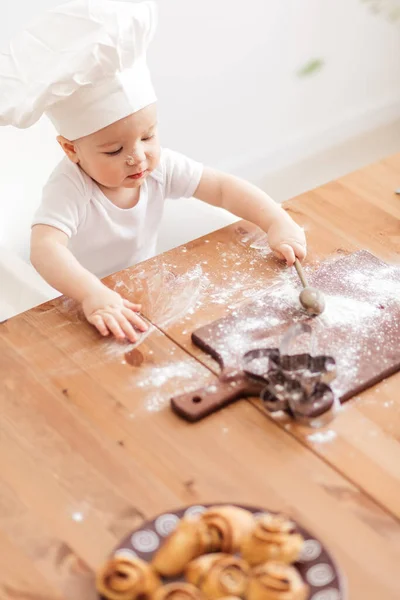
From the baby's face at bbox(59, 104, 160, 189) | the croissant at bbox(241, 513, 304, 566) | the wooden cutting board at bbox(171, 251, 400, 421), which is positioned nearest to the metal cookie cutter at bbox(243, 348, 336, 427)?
the wooden cutting board at bbox(171, 251, 400, 421)

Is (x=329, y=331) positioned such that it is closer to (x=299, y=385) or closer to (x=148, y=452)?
(x=299, y=385)

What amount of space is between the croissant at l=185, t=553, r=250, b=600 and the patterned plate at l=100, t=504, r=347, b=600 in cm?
8

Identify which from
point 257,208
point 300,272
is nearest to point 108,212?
point 257,208

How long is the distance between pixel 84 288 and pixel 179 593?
610 mm

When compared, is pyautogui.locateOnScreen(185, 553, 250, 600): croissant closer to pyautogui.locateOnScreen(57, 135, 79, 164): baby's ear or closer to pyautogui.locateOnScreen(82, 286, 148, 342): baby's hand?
pyautogui.locateOnScreen(82, 286, 148, 342): baby's hand

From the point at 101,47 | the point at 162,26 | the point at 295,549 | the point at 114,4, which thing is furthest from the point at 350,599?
the point at 162,26

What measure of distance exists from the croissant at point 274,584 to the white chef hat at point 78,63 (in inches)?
31.0

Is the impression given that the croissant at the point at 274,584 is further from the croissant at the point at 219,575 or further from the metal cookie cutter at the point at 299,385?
the metal cookie cutter at the point at 299,385

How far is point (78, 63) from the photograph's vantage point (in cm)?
129

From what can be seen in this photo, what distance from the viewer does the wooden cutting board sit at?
3.87 ft

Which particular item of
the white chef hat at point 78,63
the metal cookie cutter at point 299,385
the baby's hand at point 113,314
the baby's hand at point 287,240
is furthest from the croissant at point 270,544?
the white chef hat at point 78,63

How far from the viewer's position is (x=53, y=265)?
4.55 ft

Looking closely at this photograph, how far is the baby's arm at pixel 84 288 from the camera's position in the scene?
129cm

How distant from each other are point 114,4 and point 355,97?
1.93 meters
